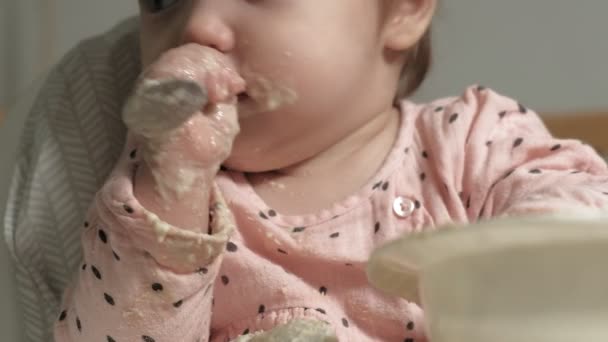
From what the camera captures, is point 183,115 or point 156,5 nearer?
point 183,115

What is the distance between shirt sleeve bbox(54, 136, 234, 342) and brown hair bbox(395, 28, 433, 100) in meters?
0.32

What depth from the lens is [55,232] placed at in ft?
2.56

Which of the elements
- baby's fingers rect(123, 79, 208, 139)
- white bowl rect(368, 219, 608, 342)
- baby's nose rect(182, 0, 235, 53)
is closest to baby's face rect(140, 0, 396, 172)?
baby's nose rect(182, 0, 235, 53)

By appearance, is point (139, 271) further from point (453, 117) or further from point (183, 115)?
point (453, 117)

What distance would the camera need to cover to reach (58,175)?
79 cm

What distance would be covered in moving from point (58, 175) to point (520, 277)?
0.52 metres

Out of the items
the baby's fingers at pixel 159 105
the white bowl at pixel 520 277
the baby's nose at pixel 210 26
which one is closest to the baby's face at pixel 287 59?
the baby's nose at pixel 210 26

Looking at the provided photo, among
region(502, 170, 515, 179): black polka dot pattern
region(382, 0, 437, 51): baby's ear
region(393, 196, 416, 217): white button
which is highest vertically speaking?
region(382, 0, 437, 51): baby's ear

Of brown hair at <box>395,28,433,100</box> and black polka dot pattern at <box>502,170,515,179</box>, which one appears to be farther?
brown hair at <box>395,28,433,100</box>

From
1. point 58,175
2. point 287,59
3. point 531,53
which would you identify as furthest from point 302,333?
point 531,53

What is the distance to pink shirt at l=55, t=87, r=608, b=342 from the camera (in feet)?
2.00

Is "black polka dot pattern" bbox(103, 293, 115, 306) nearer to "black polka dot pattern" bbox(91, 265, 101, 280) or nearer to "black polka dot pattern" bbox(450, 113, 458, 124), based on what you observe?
"black polka dot pattern" bbox(91, 265, 101, 280)

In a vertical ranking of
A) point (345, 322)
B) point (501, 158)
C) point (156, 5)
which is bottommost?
point (345, 322)

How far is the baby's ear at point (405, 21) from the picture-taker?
0.78 m
